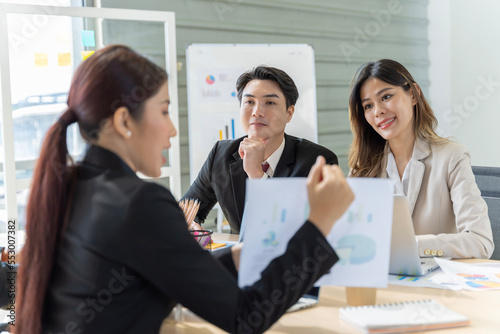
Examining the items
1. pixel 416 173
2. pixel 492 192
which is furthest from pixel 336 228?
pixel 492 192

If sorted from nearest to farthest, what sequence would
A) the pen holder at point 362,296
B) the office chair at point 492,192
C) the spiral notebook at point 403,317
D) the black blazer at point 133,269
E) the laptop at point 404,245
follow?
the black blazer at point 133,269 → the spiral notebook at point 403,317 → the pen holder at point 362,296 → the laptop at point 404,245 → the office chair at point 492,192

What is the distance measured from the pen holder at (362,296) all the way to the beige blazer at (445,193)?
775 mm

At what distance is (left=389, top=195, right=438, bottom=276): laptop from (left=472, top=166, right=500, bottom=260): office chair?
62 cm

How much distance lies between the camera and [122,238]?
0.89 m

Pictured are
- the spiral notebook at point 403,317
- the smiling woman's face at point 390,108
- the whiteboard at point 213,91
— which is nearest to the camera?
the spiral notebook at point 403,317

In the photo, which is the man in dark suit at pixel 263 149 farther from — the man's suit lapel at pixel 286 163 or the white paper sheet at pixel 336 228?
the white paper sheet at pixel 336 228

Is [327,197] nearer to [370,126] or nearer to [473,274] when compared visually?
[473,274]

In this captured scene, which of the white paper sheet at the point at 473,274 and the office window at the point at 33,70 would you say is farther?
the office window at the point at 33,70

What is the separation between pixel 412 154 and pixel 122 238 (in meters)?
1.60

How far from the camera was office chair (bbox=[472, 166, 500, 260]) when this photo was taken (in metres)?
2.10

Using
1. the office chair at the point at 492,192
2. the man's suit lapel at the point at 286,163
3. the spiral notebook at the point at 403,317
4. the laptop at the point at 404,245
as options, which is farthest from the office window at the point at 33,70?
the spiral notebook at the point at 403,317

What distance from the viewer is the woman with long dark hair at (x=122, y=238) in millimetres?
902

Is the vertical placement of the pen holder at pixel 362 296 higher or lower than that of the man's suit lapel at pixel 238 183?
lower

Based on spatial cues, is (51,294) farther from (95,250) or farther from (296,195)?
(296,195)
